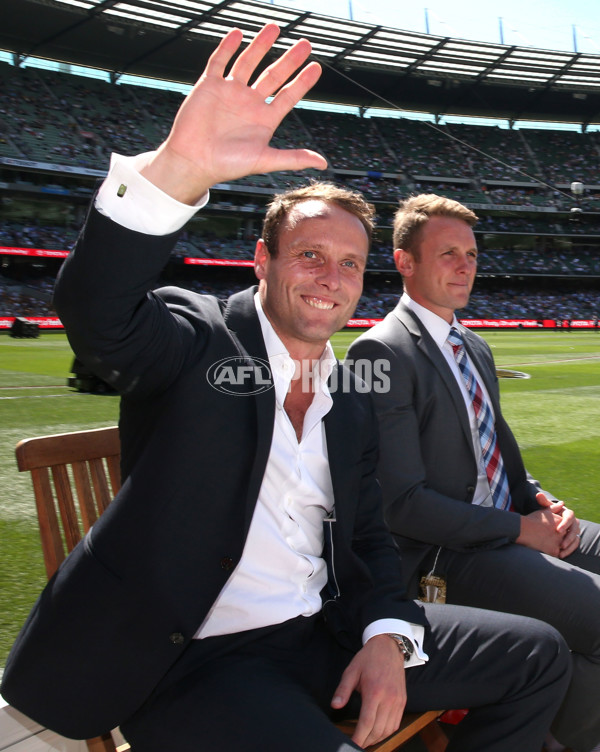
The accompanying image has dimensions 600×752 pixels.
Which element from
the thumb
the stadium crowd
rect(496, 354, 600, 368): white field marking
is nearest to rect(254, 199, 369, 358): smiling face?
the thumb

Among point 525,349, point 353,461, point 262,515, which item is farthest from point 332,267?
point 525,349

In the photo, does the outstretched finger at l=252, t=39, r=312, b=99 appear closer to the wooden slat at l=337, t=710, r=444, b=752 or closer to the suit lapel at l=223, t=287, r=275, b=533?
the suit lapel at l=223, t=287, r=275, b=533

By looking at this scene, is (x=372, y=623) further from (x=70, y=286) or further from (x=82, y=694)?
(x=70, y=286)

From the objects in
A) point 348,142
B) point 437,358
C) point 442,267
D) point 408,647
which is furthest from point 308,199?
point 348,142

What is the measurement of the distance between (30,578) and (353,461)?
2388 mm

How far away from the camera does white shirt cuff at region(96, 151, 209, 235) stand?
1.57m

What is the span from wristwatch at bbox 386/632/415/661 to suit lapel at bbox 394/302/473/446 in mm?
1183

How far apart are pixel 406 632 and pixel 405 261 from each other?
1991 mm

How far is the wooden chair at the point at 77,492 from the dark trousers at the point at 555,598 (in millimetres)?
480

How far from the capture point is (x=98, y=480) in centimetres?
239

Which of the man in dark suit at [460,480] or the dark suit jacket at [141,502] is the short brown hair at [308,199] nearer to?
the dark suit jacket at [141,502]

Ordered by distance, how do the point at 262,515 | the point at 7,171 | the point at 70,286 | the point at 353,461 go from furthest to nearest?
the point at 7,171 → the point at 353,461 → the point at 262,515 → the point at 70,286

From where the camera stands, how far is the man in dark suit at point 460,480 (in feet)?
8.11

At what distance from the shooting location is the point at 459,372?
3209 mm
